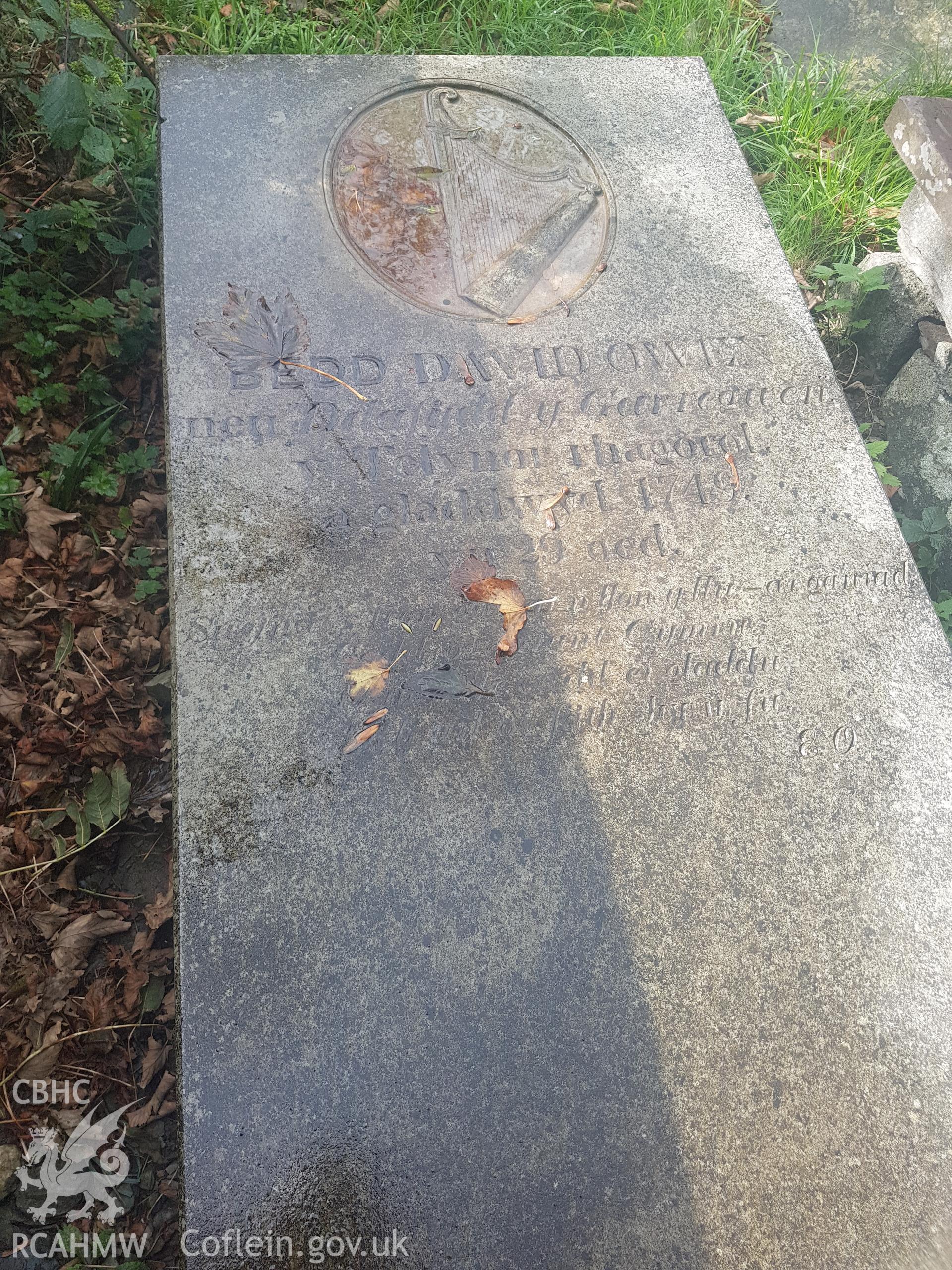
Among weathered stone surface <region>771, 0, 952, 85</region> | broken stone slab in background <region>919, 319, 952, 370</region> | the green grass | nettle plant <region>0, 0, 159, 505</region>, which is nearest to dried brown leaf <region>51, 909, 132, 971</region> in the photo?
nettle plant <region>0, 0, 159, 505</region>

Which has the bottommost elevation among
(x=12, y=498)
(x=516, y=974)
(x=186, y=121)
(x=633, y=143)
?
(x=12, y=498)

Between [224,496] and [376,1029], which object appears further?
[224,496]

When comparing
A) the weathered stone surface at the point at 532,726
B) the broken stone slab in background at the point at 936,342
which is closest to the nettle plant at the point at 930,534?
the broken stone slab in background at the point at 936,342

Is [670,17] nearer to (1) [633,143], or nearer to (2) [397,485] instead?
(1) [633,143]

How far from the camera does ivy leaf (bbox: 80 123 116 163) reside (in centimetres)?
261

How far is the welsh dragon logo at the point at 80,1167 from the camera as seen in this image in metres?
1.85

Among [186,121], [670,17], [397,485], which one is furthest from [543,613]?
[670,17]

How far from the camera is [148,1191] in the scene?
1897mm

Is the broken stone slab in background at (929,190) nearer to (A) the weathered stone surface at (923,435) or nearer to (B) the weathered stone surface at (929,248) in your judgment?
(B) the weathered stone surface at (929,248)

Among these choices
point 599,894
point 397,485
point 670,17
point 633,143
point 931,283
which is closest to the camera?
point 599,894

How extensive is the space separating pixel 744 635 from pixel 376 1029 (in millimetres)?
1179

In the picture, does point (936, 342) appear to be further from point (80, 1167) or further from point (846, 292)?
point (80, 1167)

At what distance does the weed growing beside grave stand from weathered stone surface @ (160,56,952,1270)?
0.61 meters

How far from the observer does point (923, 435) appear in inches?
117
